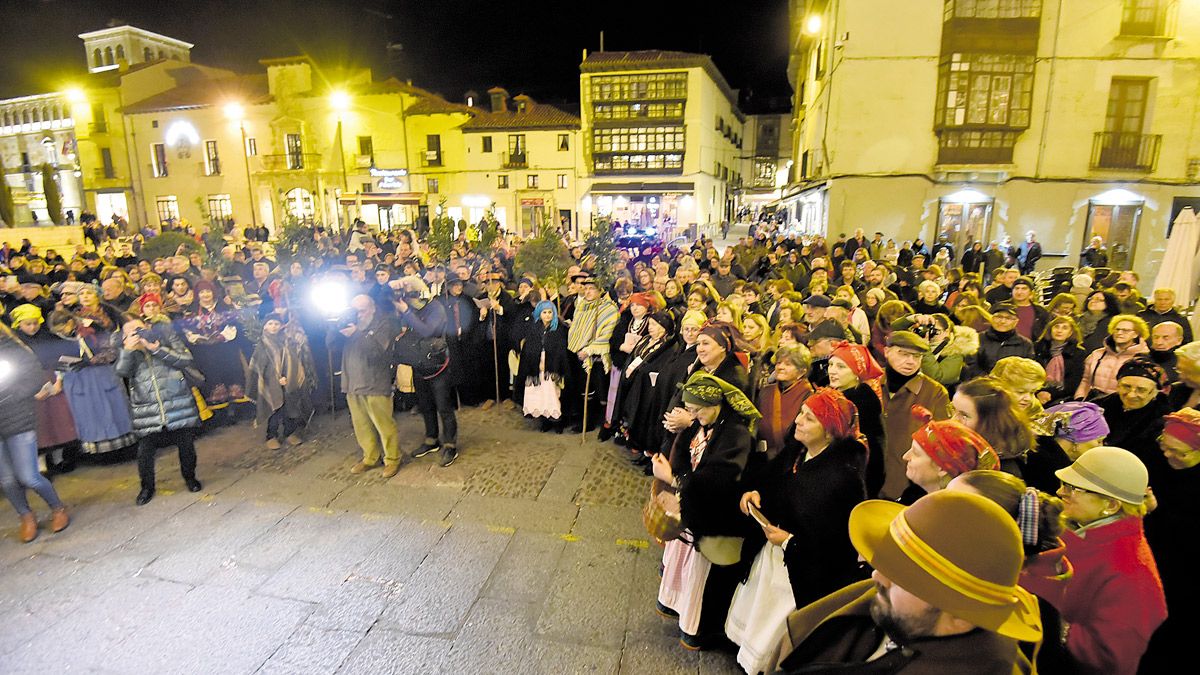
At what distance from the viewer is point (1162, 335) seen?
15.2ft

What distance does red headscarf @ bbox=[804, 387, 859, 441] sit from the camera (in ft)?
8.88

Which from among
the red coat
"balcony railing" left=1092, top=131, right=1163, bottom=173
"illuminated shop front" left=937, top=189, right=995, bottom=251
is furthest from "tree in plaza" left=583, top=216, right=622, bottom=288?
"balcony railing" left=1092, top=131, right=1163, bottom=173

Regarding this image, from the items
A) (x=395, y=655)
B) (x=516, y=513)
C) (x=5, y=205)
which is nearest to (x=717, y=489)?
(x=395, y=655)

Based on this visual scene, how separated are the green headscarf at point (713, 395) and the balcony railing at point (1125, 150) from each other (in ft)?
71.6

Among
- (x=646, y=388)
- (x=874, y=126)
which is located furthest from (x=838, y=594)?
(x=874, y=126)

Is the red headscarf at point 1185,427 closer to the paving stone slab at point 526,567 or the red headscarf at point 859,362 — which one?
the red headscarf at point 859,362

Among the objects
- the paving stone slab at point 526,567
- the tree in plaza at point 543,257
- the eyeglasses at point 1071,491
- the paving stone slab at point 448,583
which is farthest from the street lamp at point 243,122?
the eyeglasses at point 1071,491

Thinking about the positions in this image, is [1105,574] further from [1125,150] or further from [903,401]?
[1125,150]

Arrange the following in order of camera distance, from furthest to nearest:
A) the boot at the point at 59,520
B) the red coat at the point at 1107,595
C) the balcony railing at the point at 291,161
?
the balcony railing at the point at 291,161 < the boot at the point at 59,520 < the red coat at the point at 1107,595

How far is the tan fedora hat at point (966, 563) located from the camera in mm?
1252

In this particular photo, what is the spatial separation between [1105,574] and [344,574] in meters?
4.35

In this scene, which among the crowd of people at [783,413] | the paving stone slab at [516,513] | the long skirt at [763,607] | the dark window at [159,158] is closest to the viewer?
the crowd of people at [783,413]

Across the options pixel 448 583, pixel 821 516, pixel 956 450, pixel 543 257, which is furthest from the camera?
pixel 543 257

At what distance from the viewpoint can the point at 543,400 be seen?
689cm
